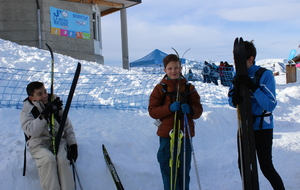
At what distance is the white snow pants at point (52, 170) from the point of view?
9.67 feet

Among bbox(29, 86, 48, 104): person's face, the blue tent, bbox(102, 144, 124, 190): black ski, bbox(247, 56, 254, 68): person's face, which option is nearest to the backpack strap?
bbox(247, 56, 254, 68): person's face

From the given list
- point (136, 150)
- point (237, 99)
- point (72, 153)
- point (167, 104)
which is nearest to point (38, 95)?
point (72, 153)

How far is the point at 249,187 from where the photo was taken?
8.56ft

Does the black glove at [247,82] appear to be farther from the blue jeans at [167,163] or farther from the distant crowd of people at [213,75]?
the distant crowd of people at [213,75]

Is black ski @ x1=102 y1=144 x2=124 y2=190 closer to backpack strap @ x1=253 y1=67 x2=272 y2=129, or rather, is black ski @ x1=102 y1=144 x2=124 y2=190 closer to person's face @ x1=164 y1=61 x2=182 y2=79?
person's face @ x1=164 y1=61 x2=182 y2=79

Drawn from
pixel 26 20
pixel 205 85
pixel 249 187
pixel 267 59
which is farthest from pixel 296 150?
pixel 267 59

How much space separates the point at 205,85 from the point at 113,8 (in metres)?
10.5

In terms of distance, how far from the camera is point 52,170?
9.73ft

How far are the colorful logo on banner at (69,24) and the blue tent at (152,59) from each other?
5911 millimetres

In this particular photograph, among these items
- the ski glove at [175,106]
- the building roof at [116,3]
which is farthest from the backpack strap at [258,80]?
the building roof at [116,3]

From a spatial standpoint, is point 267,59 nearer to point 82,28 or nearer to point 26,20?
point 82,28

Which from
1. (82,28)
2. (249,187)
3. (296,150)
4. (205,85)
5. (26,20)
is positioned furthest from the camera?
(82,28)

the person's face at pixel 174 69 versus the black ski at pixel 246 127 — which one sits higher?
the person's face at pixel 174 69

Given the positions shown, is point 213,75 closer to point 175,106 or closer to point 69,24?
point 69,24
